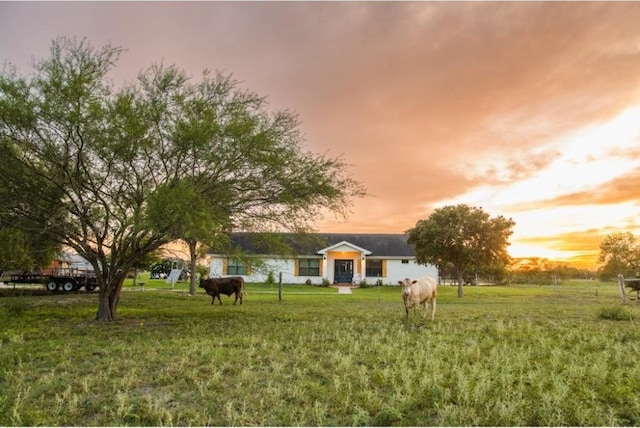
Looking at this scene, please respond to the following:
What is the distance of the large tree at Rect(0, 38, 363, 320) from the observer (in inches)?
469

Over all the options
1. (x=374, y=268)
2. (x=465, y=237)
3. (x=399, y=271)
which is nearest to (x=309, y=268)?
(x=374, y=268)

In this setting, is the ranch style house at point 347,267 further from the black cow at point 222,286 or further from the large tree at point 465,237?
the black cow at point 222,286

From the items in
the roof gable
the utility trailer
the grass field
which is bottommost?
the grass field

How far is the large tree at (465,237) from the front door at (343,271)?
1262cm

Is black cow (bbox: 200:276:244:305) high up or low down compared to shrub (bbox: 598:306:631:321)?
up

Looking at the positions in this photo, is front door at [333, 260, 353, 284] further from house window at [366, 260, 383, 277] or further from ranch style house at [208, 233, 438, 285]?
house window at [366, 260, 383, 277]

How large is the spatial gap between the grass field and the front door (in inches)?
1217

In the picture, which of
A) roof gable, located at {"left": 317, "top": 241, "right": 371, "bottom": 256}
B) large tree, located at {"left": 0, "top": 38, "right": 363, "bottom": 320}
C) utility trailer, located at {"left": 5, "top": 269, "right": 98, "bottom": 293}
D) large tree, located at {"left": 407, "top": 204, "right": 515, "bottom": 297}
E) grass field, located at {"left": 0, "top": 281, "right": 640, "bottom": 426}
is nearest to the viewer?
grass field, located at {"left": 0, "top": 281, "right": 640, "bottom": 426}

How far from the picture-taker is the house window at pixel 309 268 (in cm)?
4319

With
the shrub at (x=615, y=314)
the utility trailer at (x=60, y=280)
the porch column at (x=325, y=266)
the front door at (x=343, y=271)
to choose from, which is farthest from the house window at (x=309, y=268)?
the shrub at (x=615, y=314)

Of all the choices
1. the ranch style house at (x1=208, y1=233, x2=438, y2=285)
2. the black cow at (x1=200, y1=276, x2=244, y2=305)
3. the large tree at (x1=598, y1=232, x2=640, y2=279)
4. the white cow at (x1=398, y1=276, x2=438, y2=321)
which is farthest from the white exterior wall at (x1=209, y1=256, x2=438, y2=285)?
the large tree at (x1=598, y1=232, x2=640, y2=279)

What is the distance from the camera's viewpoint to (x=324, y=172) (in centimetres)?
1420

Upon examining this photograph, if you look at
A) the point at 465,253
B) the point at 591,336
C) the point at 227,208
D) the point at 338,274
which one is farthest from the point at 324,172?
the point at 338,274

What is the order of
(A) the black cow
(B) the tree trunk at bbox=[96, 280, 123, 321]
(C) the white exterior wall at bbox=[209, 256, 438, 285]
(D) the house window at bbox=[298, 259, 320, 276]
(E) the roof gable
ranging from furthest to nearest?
(D) the house window at bbox=[298, 259, 320, 276] → (C) the white exterior wall at bbox=[209, 256, 438, 285] → (E) the roof gable → (A) the black cow → (B) the tree trunk at bbox=[96, 280, 123, 321]
